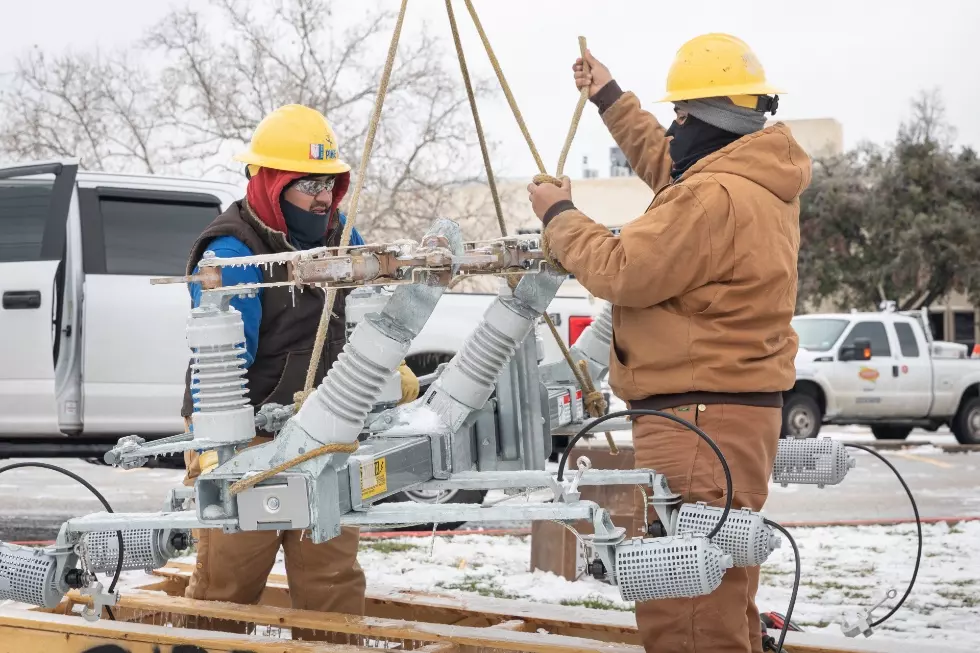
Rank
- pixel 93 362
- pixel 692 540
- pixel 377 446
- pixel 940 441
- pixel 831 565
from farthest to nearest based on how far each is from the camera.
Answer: pixel 940 441 → pixel 93 362 → pixel 831 565 → pixel 377 446 → pixel 692 540

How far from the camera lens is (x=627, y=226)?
10.9 ft

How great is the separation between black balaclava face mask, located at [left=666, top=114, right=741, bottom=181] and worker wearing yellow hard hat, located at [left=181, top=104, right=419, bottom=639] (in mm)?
1227

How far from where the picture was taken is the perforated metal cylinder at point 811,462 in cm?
400

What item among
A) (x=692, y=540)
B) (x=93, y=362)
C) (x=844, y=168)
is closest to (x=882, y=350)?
(x=93, y=362)

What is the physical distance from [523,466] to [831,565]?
3.64 m

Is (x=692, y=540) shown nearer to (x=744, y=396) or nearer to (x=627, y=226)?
(x=744, y=396)

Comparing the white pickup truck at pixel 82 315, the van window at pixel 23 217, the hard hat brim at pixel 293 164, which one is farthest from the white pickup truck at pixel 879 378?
the hard hat brim at pixel 293 164

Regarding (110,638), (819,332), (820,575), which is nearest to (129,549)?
(110,638)

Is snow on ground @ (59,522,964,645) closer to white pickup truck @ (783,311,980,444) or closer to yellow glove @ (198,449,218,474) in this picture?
yellow glove @ (198,449,218,474)

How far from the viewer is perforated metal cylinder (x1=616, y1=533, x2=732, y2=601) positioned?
2977 millimetres

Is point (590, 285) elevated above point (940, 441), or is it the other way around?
point (590, 285)

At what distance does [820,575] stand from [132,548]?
419 centimetres

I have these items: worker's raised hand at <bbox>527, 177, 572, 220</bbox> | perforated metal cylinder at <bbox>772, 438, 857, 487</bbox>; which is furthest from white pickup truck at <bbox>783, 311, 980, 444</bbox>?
worker's raised hand at <bbox>527, 177, 572, 220</bbox>

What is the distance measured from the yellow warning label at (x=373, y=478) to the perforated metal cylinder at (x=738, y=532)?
821mm
